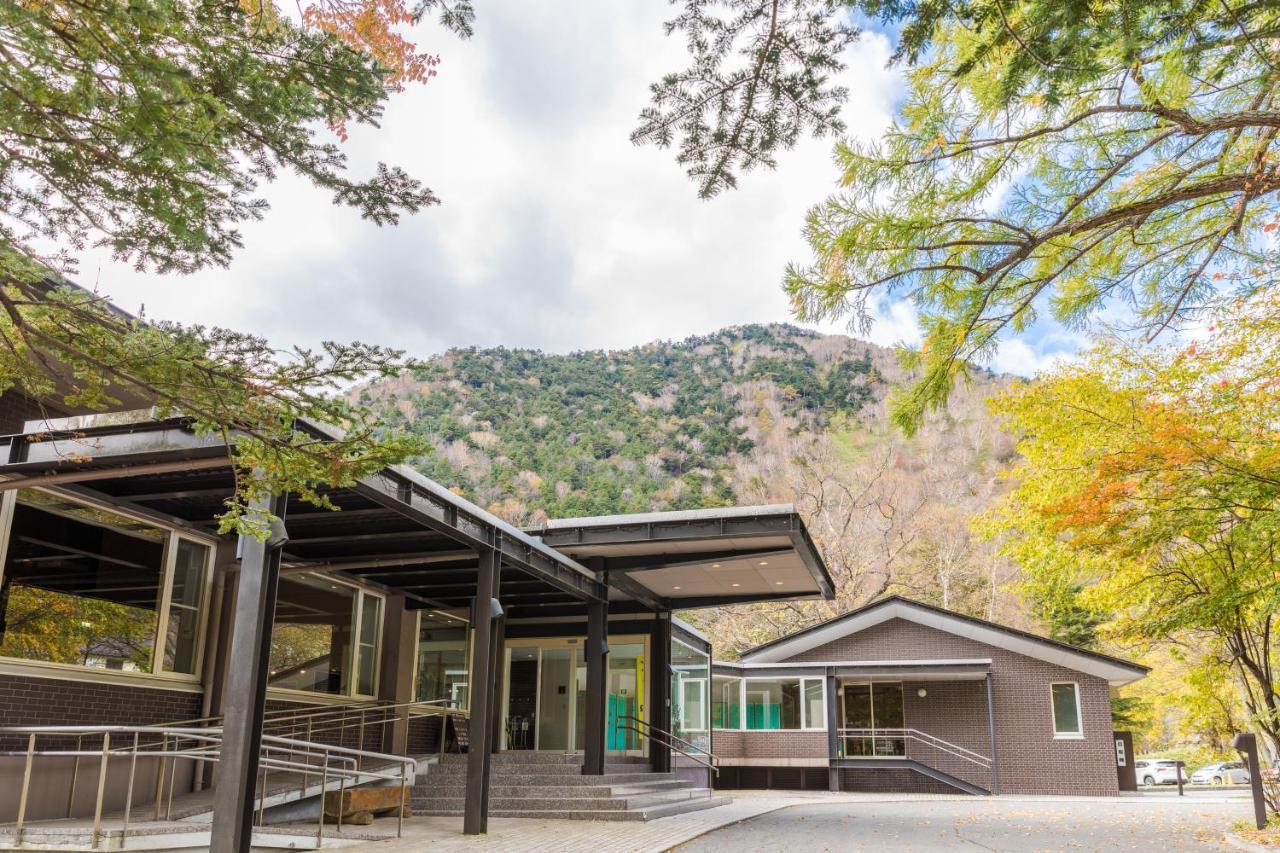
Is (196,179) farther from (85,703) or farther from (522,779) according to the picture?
(522,779)

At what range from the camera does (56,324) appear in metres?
4.52

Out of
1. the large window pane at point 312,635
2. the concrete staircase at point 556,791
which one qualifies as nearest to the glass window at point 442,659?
the concrete staircase at point 556,791

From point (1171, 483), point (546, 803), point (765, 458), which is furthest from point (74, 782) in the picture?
point (765, 458)

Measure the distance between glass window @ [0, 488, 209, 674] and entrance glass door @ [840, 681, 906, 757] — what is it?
59.8ft

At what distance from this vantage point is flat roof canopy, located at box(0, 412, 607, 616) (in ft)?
23.2

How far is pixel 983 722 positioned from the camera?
24.7 m

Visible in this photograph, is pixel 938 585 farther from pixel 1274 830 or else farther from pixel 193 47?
pixel 193 47

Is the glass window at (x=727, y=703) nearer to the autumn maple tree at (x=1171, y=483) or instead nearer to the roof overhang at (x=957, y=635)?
the roof overhang at (x=957, y=635)

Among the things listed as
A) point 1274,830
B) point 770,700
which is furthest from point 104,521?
point 770,700

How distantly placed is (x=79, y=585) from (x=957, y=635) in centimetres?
2119

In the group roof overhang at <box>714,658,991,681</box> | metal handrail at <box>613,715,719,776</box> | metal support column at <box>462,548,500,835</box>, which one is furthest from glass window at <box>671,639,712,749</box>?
metal support column at <box>462,548,500,835</box>

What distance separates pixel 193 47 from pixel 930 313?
4.42 metres

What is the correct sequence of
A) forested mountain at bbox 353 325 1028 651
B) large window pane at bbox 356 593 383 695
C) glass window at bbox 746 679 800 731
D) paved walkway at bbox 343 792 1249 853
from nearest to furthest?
paved walkway at bbox 343 792 1249 853
large window pane at bbox 356 593 383 695
glass window at bbox 746 679 800 731
forested mountain at bbox 353 325 1028 651

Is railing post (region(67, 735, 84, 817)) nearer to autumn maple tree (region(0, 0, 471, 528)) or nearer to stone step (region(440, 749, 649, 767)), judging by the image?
autumn maple tree (region(0, 0, 471, 528))
